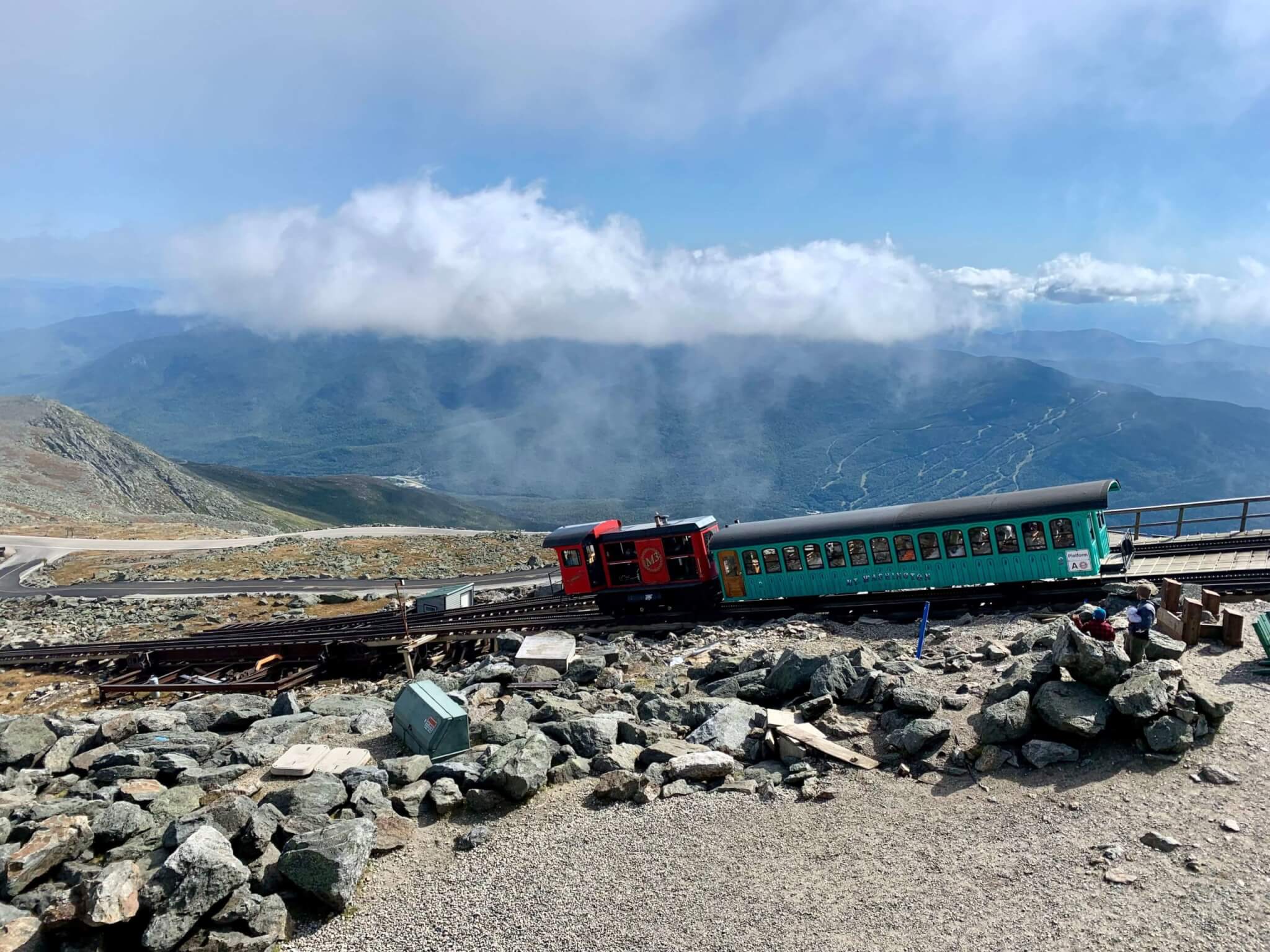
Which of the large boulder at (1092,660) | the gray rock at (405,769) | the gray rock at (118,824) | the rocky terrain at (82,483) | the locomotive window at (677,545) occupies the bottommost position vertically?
the gray rock at (405,769)

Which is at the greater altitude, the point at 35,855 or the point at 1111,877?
the point at 35,855

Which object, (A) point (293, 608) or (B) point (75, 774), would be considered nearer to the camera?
(B) point (75, 774)

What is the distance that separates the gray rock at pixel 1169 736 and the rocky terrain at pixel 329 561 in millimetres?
53104

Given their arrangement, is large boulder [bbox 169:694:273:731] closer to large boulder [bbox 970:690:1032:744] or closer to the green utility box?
the green utility box

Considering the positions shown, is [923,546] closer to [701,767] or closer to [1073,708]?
[1073,708]

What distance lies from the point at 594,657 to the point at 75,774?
532 inches

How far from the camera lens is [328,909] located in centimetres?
1313

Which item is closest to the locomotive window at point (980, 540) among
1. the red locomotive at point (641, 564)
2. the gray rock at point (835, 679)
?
the red locomotive at point (641, 564)

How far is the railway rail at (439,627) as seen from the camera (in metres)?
27.3

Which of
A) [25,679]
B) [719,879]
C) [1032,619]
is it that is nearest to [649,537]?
[1032,619]

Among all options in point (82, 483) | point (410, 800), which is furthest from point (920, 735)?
point (82, 483)

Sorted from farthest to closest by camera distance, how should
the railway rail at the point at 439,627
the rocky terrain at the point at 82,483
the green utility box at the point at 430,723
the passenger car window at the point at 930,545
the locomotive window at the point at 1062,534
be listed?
the rocky terrain at the point at 82,483 < the passenger car window at the point at 930,545 < the railway rail at the point at 439,627 < the locomotive window at the point at 1062,534 < the green utility box at the point at 430,723

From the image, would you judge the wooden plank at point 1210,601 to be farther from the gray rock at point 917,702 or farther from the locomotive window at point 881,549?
the locomotive window at point 881,549

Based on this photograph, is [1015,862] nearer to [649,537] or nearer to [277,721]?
[277,721]
